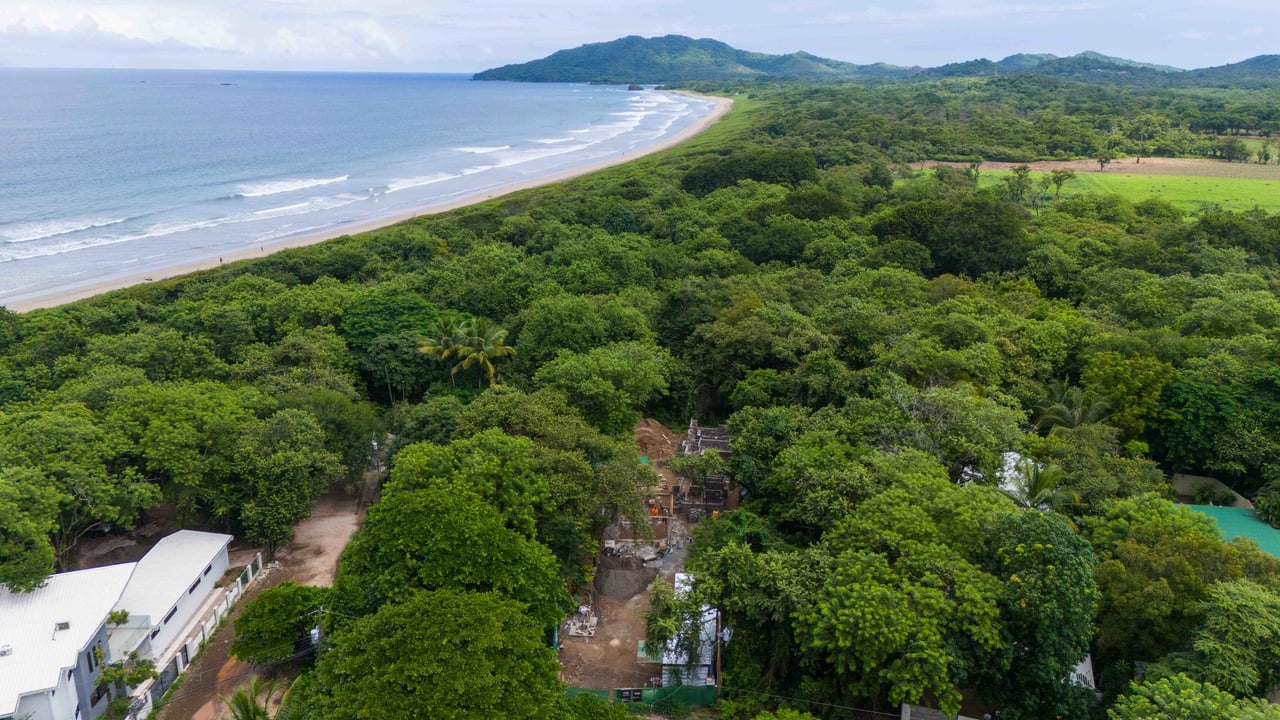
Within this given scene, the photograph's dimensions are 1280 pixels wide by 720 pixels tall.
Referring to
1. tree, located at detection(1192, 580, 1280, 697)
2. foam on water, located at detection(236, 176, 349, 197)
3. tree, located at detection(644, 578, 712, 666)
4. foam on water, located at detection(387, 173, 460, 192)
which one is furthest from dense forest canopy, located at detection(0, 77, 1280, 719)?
foam on water, located at detection(387, 173, 460, 192)

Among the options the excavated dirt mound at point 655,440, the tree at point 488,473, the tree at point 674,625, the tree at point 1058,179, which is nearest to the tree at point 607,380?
the excavated dirt mound at point 655,440

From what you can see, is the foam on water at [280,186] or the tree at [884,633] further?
the foam on water at [280,186]

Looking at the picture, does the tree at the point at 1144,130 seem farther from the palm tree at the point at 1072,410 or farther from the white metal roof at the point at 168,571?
the white metal roof at the point at 168,571

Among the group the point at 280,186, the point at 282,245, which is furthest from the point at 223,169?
the point at 282,245

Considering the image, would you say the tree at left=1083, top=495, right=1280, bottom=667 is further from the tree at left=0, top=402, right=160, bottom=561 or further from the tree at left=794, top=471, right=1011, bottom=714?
the tree at left=0, top=402, right=160, bottom=561

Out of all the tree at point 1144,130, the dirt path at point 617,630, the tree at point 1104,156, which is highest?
the tree at point 1144,130

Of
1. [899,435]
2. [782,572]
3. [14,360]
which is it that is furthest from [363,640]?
[14,360]

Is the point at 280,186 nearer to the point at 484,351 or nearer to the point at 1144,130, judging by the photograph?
the point at 484,351
